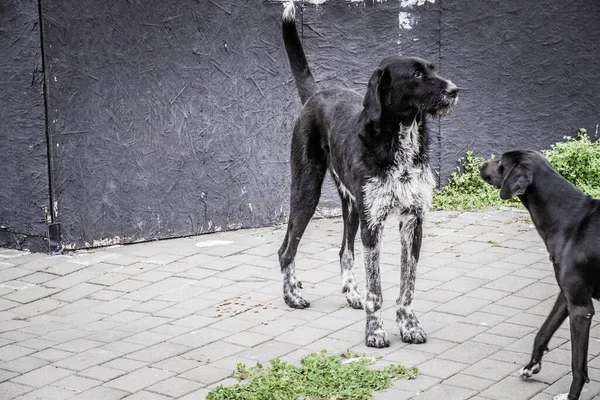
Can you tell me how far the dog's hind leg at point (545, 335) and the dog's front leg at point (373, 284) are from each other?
1.01 metres

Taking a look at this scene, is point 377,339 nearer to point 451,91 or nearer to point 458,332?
point 458,332

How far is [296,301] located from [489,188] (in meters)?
4.06

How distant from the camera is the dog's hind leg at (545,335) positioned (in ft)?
16.3

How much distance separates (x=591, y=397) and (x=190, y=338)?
258 centimetres

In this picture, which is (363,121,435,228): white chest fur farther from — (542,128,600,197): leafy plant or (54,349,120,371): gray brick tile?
(542,128,600,197): leafy plant

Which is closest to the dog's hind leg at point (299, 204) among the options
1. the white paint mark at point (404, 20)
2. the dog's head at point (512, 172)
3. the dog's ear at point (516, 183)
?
the dog's head at point (512, 172)

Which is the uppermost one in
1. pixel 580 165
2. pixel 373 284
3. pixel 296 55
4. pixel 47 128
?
pixel 296 55

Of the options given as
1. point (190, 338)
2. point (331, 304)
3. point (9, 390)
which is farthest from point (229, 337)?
point (9, 390)

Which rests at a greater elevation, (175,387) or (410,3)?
(410,3)

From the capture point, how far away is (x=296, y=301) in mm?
6512

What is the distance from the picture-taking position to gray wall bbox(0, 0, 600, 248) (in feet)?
26.0

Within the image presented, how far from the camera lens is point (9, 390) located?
512 cm

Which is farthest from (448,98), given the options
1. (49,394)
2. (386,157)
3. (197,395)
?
(49,394)

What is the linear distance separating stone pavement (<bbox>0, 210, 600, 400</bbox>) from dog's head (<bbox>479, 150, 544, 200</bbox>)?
1.10 meters
